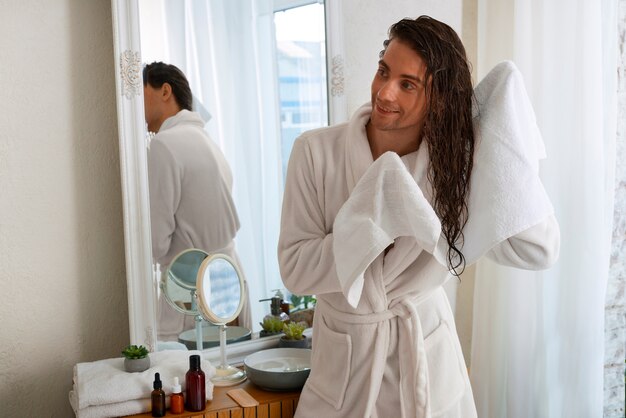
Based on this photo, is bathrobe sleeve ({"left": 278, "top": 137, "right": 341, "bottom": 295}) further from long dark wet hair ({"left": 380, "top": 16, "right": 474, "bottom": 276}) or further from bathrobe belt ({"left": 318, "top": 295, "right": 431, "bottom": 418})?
long dark wet hair ({"left": 380, "top": 16, "right": 474, "bottom": 276})

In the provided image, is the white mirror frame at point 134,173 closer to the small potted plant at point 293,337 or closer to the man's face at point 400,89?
the small potted plant at point 293,337

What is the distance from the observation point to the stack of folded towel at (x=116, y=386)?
64.2 inches

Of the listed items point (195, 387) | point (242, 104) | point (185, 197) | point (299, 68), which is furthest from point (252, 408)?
point (299, 68)

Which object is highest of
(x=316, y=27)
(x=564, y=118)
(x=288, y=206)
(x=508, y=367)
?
(x=316, y=27)

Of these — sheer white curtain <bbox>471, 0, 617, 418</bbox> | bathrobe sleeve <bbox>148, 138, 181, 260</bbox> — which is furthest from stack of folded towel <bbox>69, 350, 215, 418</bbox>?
sheer white curtain <bbox>471, 0, 617, 418</bbox>

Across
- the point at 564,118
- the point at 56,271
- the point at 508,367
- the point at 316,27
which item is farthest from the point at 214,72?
the point at 508,367

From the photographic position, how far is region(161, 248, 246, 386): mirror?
186cm

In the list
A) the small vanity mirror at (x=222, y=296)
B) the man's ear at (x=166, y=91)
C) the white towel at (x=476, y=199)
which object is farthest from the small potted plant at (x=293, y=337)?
the man's ear at (x=166, y=91)

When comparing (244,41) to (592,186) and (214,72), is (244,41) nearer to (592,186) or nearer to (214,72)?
(214,72)

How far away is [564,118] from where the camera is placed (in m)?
2.04

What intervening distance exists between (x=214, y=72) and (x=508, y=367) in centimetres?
128

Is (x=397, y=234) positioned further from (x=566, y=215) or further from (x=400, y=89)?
(x=566, y=215)

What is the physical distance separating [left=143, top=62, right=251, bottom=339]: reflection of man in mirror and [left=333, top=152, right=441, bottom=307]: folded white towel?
61cm

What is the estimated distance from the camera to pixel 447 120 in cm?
149
